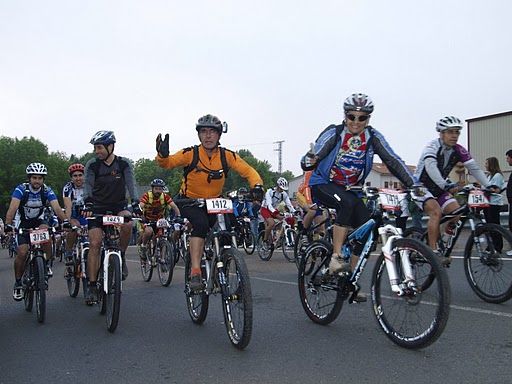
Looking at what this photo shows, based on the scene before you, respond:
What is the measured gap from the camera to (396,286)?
4.16 m

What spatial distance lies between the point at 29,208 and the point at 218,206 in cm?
348

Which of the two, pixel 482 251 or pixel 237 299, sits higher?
pixel 482 251

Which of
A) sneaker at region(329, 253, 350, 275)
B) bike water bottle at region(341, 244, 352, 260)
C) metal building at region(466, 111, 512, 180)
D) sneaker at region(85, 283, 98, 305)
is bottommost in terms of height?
sneaker at region(85, 283, 98, 305)

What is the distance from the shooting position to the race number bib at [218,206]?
5.18 m

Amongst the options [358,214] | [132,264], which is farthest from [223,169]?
[132,264]

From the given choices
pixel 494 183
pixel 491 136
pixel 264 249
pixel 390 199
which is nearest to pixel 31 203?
pixel 390 199

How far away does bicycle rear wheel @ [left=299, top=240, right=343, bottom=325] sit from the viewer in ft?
16.8

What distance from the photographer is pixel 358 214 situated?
5086mm

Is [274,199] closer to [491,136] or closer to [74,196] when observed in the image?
[74,196]

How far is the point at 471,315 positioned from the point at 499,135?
2969 cm

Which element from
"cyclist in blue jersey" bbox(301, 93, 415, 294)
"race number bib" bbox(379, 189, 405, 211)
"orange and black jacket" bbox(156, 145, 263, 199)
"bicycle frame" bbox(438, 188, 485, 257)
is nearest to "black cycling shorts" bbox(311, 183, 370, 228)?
"cyclist in blue jersey" bbox(301, 93, 415, 294)

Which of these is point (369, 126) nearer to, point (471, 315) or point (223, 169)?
point (223, 169)

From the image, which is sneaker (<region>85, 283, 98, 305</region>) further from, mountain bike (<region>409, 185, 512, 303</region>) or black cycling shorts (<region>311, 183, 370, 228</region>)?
mountain bike (<region>409, 185, 512, 303</region>)

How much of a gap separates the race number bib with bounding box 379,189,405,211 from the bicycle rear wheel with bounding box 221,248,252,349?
1.26 m
